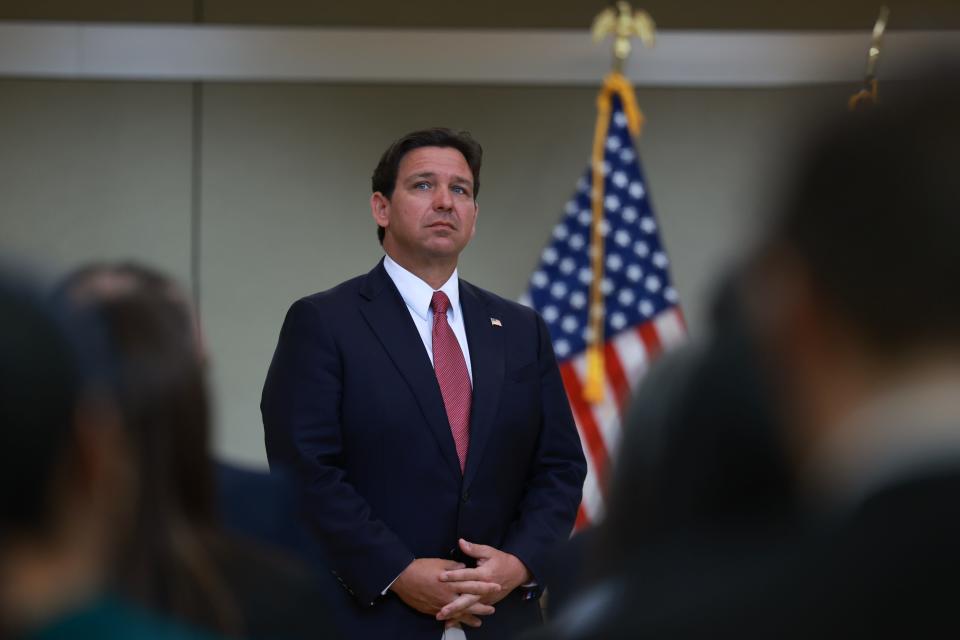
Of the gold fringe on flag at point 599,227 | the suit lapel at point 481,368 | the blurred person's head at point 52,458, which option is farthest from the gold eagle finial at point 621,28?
the blurred person's head at point 52,458

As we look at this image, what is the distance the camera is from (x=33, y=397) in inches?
37.9

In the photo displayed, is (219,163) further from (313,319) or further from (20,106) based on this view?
(313,319)

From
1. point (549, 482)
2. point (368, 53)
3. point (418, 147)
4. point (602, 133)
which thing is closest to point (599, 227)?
point (602, 133)

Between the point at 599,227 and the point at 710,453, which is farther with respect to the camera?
the point at 599,227

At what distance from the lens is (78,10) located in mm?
5246

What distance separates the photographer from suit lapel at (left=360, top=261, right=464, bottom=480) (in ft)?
9.29

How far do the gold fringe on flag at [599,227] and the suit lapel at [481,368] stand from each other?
1.78 metres

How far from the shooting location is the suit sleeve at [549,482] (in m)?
2.83

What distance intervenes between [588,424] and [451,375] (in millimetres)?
1955

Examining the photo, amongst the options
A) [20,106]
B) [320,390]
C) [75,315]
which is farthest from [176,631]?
[20,106]

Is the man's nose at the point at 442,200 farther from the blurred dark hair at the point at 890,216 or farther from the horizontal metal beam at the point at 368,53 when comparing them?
the horizontal metal beam at the point at 368,53

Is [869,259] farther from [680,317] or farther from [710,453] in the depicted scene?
[680,317]

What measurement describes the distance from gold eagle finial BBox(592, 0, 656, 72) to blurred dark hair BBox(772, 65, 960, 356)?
13.7ft

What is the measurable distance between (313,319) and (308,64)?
2.64 meters
